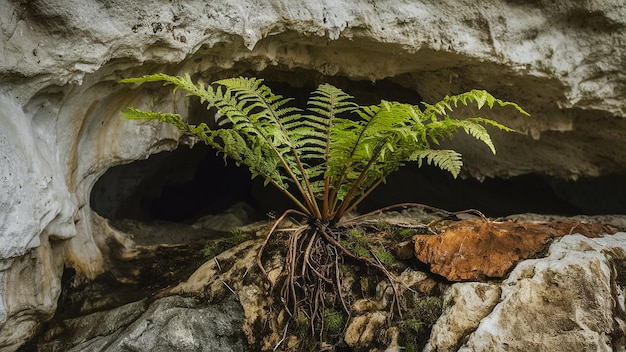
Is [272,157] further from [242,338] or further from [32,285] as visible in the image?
[32,285]

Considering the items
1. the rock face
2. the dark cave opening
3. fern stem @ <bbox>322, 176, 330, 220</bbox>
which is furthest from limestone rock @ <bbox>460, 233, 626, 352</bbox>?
the dark cave opening

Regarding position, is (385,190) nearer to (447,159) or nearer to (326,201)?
(326,201)

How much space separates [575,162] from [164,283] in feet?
11.0

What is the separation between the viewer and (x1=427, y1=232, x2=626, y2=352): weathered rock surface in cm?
218

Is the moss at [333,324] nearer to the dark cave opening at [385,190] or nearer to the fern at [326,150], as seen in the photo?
the fern at [326,150]

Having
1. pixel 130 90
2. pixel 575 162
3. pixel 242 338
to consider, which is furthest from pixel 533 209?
pixel 130 90

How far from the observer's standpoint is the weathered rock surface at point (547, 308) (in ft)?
7.16

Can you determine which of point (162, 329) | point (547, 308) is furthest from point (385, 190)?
point (162, 329)

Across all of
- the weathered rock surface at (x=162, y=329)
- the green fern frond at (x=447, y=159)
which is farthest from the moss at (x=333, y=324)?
the green fern frond at (x=447, y=159)

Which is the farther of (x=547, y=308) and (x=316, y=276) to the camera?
(x=316, y=276)

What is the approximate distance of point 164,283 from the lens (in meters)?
3.09

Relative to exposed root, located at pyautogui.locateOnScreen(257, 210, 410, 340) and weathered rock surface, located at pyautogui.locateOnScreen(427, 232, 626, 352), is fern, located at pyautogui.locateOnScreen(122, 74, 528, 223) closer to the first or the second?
exposed root, located at pyautogui.locateOnScreen(257, 210, 410, 340)

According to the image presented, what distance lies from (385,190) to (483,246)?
2.65 metres

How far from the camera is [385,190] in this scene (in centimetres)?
527
